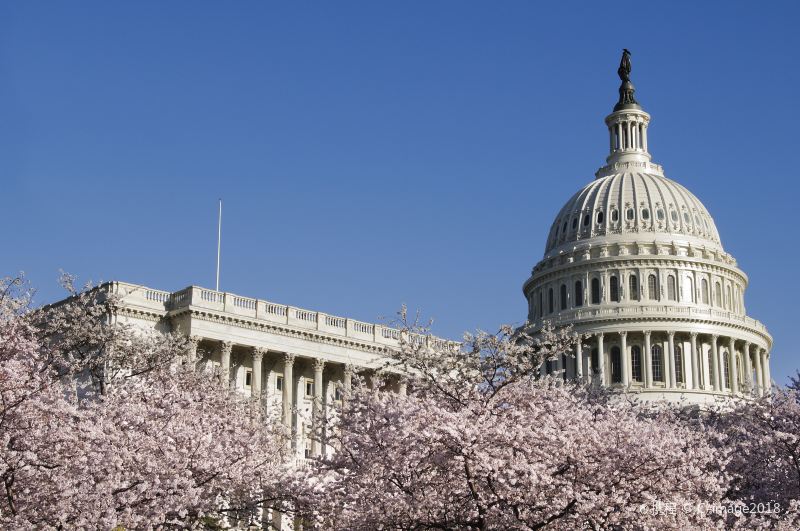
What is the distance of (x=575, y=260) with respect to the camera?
499 feet

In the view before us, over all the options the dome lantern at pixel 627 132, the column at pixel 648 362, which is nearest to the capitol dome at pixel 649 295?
the column at pixel 648 362

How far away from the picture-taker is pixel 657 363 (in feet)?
471

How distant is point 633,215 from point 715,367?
23.0 meters

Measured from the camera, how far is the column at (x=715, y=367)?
142 meters

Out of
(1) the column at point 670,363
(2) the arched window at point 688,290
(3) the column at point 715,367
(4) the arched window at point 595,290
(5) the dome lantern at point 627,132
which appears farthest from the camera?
(5) the dome lantern at point 627,132

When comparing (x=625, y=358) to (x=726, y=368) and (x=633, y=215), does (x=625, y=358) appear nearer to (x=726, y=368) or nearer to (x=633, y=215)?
(x=726, y=368)

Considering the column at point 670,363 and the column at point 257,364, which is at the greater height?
the column at point 670,363

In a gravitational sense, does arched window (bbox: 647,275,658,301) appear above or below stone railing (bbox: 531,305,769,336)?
above

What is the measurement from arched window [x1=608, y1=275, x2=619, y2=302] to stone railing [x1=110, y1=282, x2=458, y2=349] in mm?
58980

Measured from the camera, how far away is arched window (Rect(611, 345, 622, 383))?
5655 inches

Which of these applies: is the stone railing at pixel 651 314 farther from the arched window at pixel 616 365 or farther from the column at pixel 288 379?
the column at pixel 288 379

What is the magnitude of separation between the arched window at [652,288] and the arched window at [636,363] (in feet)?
21.5

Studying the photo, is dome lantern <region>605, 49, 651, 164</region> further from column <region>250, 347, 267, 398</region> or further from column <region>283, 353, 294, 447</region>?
column <region>250, 347, 267, 398</region>

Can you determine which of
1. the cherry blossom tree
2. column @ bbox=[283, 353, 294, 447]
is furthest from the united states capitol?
the cherry blossom tree
